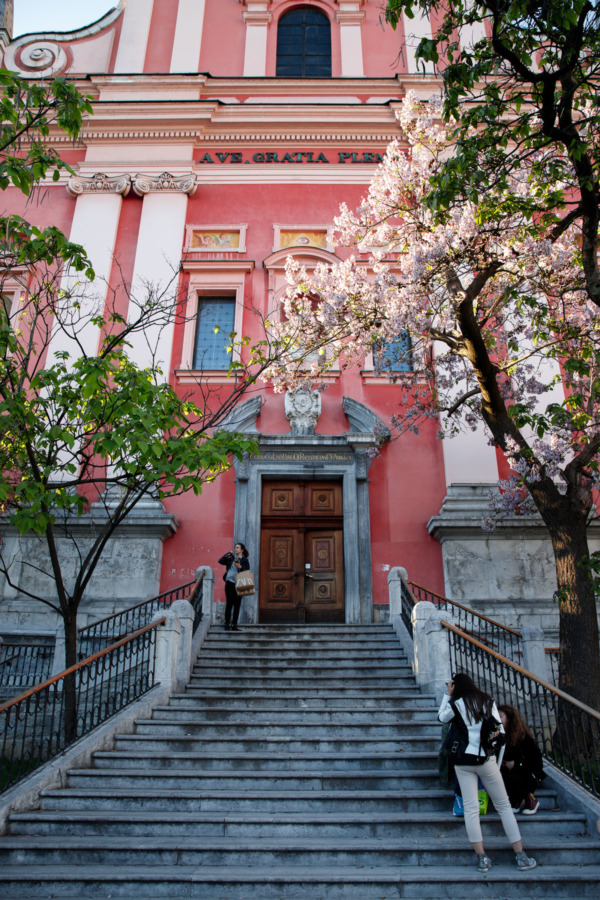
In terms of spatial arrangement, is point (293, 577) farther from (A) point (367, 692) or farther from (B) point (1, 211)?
(B) point (1, 211)

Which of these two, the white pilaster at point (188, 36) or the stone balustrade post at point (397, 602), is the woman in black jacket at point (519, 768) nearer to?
the stone balustrade post at point (397, 602)

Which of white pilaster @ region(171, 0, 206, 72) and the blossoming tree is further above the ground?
white pilaster @ region(171, 0, 206, 72)

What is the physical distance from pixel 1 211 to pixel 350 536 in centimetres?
1080

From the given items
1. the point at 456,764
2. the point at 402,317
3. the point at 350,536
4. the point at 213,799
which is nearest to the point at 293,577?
the point at 350,536

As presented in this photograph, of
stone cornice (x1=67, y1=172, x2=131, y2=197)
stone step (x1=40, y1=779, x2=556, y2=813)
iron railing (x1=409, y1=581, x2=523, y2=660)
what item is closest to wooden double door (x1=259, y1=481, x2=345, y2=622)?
iron railing (x1=409, y1=581, x2=523, y2=660)

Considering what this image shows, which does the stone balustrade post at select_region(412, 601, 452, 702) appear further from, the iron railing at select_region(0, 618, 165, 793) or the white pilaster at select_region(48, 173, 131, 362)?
the white pilaster at select_region(48, 173, 131, 362)

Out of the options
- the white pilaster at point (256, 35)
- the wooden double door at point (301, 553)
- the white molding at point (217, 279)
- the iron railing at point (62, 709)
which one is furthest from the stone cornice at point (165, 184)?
the iron railing at point (62, 709)

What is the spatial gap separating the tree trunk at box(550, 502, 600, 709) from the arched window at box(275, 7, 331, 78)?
47.1 ft

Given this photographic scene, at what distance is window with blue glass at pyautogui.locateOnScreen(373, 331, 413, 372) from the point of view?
1115cm

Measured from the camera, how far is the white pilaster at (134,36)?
17.8 meters

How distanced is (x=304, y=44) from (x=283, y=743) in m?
17.9

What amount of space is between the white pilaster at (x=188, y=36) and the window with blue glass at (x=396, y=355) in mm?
9386

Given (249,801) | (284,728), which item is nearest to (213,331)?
(284,728)

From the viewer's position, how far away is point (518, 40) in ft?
23.6
